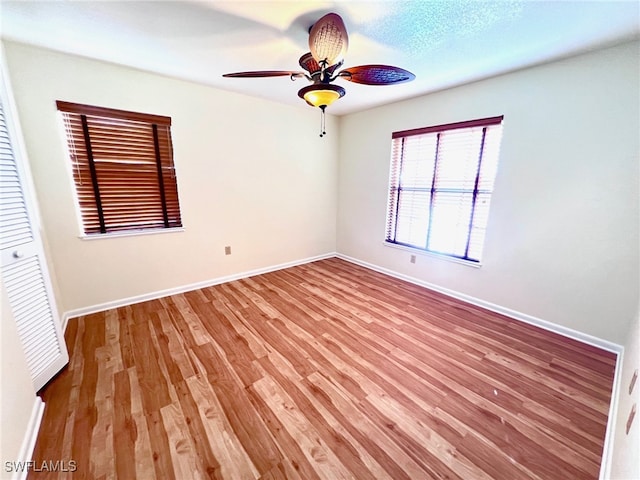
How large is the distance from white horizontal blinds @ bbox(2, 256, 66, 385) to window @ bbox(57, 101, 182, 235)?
104 centimetres

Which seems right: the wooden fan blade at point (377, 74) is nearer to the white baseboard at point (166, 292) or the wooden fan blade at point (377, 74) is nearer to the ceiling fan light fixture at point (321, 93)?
the ceiling fan light fixture at point (321, 93)

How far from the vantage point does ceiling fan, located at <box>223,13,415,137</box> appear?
1477mm

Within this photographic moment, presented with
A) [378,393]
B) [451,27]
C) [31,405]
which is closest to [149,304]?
[31,405]

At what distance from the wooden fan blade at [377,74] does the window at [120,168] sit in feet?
7.26

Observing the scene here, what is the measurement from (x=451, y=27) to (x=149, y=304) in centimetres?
383

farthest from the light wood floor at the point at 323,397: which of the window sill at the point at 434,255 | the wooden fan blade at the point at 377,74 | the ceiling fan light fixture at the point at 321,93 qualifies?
the wooden fan blade at the point at 377,74

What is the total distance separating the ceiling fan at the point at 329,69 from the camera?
148 centimetres

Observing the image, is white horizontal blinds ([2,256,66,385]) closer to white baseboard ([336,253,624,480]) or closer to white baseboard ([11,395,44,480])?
white baseboard ([11,395,44,480])

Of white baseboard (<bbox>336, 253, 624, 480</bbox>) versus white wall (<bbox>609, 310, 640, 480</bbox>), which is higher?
white wall (<bbox>609, 310, 640, 480</bbox>)

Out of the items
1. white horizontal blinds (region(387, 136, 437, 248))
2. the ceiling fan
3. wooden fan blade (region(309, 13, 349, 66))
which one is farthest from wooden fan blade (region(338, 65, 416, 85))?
white horizontal blinds (region(387, 136, 437, 248))

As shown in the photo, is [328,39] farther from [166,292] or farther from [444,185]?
[166,292]

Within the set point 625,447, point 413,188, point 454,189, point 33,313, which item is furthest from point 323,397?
point 413,188

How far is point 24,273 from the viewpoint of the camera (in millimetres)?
1604

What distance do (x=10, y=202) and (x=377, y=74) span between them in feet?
8.05
